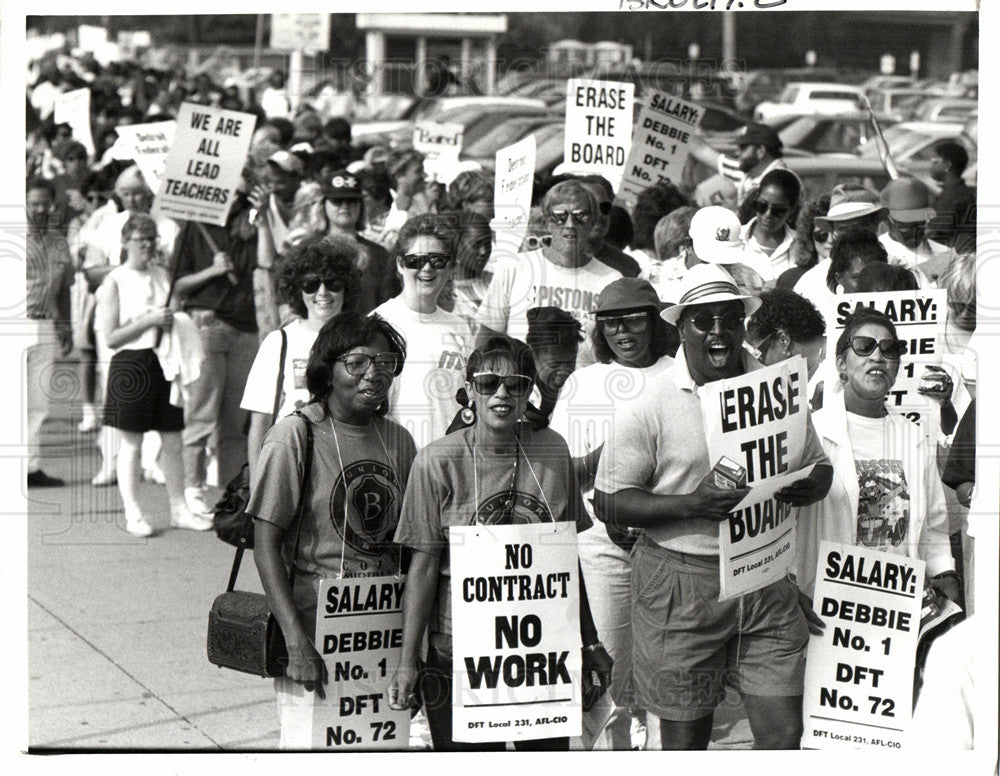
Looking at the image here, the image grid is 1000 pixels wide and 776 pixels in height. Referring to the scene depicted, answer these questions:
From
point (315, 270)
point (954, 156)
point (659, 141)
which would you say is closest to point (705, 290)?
point (315, 270)

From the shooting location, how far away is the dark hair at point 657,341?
5.58 metres

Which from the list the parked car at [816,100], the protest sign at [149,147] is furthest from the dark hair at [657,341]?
the parked car at [816,100]

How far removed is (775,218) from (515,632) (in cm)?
427

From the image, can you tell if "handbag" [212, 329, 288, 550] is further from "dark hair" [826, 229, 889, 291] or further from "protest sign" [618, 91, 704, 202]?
"protest sign" [618, 91, 704, 202]

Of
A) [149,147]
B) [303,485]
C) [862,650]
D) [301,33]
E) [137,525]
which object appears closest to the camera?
[303,485]

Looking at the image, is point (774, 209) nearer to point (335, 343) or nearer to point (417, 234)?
point (417, 234)

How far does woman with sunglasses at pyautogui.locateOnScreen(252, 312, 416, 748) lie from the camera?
4.76 m

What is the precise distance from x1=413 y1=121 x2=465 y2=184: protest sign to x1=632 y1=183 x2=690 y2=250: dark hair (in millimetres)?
3710

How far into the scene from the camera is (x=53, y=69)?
81.1 ft

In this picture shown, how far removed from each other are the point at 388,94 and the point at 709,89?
19.6 ft

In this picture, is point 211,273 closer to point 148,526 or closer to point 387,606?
point 148,526

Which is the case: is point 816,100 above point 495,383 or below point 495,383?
below

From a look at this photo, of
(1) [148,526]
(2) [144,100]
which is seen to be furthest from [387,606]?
(2) [144,100]

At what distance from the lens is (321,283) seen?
6098mm
